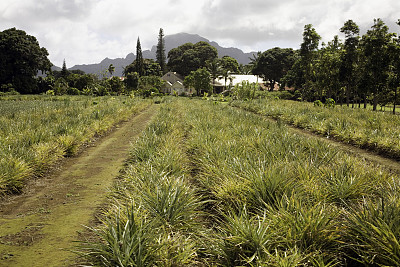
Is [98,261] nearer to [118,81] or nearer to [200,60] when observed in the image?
[118,81]

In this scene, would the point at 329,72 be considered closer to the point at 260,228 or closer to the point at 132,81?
the point at 260,228

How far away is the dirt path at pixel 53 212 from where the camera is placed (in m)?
2.96

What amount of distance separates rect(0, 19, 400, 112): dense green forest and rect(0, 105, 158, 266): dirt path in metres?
25.4

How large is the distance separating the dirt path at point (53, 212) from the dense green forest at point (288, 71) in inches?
998

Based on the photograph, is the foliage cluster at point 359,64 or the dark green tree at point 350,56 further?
the dark green tree at point 350,56

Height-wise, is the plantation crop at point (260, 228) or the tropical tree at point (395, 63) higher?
the tropical tree at point (395, 63)

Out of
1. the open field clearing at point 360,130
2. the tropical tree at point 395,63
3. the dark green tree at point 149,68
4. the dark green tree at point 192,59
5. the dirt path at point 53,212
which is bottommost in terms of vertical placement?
the dirt path at point 53,212

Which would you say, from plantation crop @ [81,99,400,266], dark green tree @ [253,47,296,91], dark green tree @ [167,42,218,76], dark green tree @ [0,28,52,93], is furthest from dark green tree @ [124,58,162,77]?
plantation crop @ [81,99,400,266]

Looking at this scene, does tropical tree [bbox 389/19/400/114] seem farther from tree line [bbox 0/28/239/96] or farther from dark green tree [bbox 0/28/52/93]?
dark green tree [bbox 0/28/52/93]

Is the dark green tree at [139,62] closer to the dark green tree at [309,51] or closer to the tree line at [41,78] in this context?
the tree line at [41,78]

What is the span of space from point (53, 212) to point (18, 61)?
55637mm

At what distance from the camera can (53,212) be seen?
397 centimetres

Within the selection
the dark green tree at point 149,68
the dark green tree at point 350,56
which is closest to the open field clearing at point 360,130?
the dark green tree at point 350,56

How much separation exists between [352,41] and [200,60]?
5280cm
